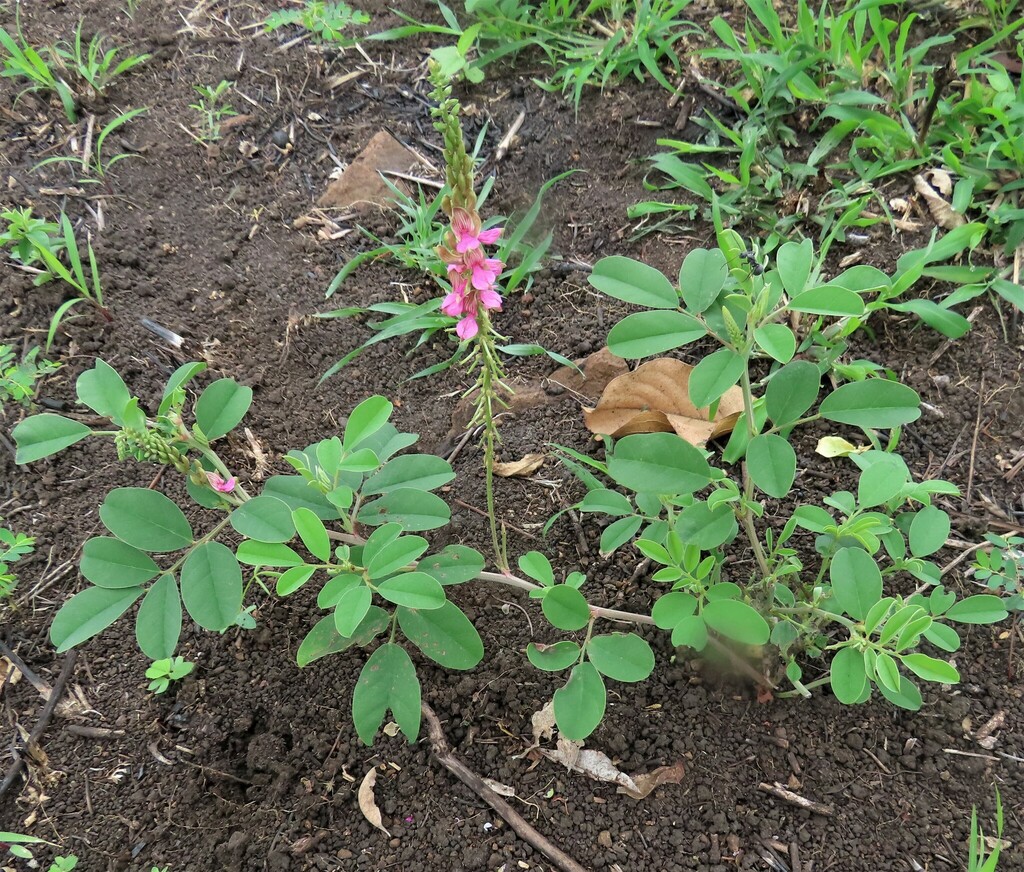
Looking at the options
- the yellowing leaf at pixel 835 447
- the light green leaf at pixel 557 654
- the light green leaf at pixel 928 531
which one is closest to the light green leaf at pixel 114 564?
the light green leaf at pixel 557 654

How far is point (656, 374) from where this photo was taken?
1920 mm

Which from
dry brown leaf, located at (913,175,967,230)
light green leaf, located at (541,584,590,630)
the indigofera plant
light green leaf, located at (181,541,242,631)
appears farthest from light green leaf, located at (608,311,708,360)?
dry brown leaf, located at (913,175,967,230)

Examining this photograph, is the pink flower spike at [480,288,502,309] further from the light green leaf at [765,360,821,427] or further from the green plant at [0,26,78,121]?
the green plant at [0,26,78,121]

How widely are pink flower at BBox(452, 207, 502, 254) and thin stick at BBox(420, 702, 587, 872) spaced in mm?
930

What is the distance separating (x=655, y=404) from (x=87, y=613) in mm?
1302

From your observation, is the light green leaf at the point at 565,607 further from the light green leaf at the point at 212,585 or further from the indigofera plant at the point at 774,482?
the light green leaf at the point at 212,585

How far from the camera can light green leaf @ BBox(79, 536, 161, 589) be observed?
1292 mm

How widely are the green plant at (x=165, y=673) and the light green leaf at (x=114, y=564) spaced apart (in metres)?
Answer: 0.44

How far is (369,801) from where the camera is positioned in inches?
61.1

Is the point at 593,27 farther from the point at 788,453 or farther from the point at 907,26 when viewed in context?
the point at 788,453

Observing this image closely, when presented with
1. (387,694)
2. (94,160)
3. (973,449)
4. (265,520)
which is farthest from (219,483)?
(94,160)

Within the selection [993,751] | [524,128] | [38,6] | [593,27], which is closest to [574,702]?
[993,751]

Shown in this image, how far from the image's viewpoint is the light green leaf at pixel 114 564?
1.29m

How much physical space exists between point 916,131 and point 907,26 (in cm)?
36
